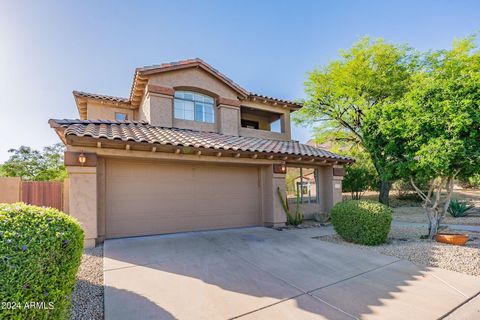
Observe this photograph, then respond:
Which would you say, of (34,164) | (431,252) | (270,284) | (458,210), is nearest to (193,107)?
(270,284)

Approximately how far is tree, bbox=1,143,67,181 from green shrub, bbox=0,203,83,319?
22803 millimetres

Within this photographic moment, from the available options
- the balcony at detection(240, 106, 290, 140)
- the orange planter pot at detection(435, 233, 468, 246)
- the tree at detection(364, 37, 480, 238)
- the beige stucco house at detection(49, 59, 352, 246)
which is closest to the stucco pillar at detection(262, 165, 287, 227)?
the beige stucco house at detection(49, 59, 352, 246)

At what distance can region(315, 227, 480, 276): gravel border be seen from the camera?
559 cm

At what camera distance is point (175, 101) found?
11047 millimetres

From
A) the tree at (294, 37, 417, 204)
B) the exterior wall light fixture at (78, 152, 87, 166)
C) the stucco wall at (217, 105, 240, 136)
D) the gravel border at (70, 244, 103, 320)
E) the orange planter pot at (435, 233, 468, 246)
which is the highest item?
the tree at (294, 37, 417, 204)

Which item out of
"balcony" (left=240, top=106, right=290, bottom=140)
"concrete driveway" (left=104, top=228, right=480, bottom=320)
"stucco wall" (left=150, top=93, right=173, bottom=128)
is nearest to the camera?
"concrete driveway" (left=104, top=228, right=480, bottom=320)

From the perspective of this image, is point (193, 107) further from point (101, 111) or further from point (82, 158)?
point (82, 158)

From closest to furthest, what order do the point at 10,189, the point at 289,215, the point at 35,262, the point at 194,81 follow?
1. the point at 35,262
2. the point at 10,189
3. the point at 289,215
4. the point at 194,81

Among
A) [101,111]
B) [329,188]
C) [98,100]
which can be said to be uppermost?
[98,100]

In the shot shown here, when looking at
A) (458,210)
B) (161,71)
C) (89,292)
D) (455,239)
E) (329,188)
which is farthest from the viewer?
(458,210)

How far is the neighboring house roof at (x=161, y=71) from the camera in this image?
1035cm

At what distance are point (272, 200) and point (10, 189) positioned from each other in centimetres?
1009

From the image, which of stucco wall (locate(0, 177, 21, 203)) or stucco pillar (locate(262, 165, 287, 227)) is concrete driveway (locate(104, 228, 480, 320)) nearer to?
stucco pillar (locate(262, 165, 287, 227))

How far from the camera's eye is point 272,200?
9.95 m
